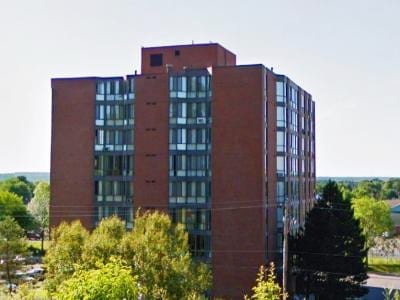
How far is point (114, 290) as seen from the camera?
16.1 m

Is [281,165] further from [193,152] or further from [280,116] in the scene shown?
[193,152]

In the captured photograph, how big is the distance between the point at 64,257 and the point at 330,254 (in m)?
21.8

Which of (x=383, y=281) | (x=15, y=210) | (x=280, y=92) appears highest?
(x=280, y=92)

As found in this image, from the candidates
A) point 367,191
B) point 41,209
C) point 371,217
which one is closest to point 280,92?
point 371,217

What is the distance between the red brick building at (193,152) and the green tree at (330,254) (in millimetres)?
2957

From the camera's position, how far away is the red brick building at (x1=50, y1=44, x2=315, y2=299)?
156ft

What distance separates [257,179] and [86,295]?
32.2m

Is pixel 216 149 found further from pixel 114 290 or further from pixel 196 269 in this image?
pixel 114 290

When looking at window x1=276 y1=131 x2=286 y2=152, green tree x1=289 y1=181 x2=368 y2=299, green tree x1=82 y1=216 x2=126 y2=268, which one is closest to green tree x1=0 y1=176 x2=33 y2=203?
window x1=276 y1=131 x2=286 y2=152

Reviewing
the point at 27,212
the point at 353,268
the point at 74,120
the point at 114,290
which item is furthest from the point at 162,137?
the point at 27,212

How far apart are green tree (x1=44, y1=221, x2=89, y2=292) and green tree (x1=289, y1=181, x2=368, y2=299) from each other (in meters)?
19.6

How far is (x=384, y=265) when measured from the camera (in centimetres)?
7144

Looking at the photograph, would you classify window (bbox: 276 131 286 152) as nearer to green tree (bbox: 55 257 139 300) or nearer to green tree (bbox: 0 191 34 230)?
green tree (bbox: 55 257 139 300)

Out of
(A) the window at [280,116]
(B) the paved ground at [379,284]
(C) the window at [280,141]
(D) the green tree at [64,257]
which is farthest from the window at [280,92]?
(D) the green tree at [64,257]
